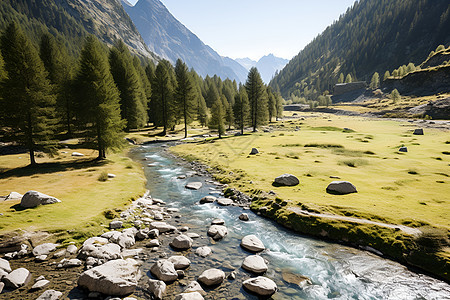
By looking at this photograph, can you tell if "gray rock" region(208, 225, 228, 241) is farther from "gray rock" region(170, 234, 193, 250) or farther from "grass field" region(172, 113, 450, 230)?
"grass field" region(172, 113, 450, 230)

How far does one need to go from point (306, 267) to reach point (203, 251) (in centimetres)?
578

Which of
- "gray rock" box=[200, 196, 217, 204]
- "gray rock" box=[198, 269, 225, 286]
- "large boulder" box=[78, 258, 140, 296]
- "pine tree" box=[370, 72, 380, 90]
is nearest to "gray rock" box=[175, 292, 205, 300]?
"gray rock" box=[198, 269, 225, 286]

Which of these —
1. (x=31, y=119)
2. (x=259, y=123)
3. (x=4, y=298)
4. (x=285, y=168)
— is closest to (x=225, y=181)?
(x=285, y=168)

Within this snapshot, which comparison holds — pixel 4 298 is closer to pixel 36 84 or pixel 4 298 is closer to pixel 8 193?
pixel 8 193

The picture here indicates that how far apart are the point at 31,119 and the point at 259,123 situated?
61761 mm

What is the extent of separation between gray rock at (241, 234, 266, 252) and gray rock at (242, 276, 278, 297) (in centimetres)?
283

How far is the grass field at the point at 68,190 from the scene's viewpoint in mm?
13273

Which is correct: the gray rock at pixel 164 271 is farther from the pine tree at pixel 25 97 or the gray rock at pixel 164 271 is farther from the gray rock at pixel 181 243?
the pine tree at pixel 25 97

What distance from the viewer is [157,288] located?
902cm

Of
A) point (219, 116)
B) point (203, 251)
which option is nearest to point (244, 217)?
point (203, 251)

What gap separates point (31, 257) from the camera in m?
10.9

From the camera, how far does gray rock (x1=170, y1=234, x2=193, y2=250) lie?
1272 centimetres

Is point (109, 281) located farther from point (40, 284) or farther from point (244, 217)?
point (244, 217)

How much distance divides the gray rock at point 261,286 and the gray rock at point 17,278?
9594 mm
